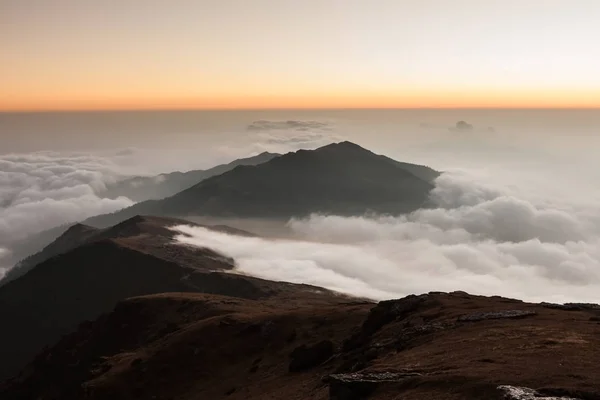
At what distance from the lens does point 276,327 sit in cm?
7944

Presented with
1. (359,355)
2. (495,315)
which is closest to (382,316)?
(359,355)

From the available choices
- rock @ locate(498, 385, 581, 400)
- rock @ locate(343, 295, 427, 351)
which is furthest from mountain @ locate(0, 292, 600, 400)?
rock @ locate(343, 295, 427, 351)

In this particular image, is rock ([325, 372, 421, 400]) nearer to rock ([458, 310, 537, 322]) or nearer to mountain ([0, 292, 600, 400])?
mountain ([0, 292, 600, 400])

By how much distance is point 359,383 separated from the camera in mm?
33688

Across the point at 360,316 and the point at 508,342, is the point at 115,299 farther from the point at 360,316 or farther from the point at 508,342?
the point at 508,342

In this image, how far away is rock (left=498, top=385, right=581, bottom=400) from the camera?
2453cm

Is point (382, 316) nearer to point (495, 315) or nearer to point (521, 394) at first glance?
point (495, 315)

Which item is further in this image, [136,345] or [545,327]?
[136,345]

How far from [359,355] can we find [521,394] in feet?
83.7

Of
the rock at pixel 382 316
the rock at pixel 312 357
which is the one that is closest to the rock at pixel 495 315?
the rock at pixel 382 316

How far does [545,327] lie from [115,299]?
187 meters

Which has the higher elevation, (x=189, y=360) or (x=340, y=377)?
(x=340, y=377)

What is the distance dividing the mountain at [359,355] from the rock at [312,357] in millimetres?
134

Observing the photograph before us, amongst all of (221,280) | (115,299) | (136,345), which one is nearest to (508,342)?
(136,345)
